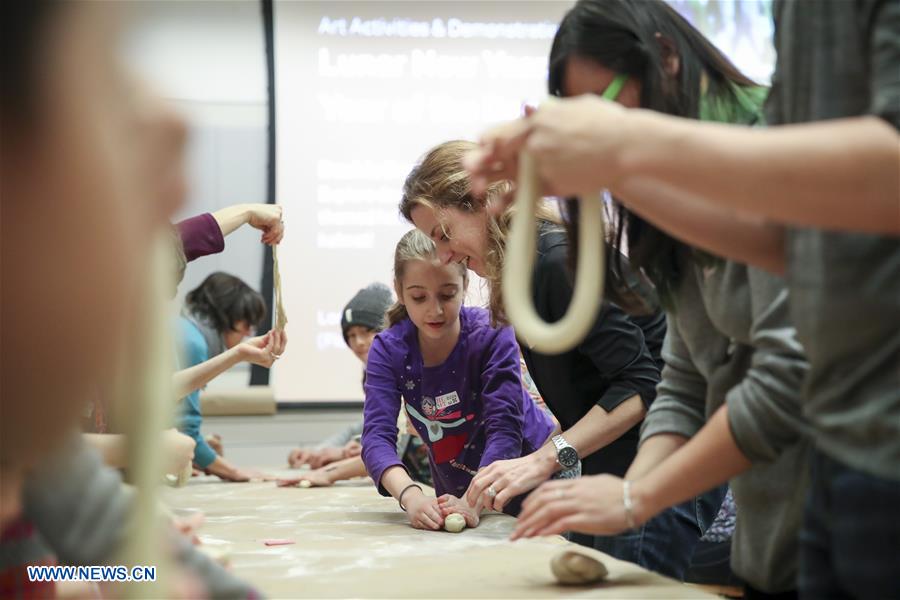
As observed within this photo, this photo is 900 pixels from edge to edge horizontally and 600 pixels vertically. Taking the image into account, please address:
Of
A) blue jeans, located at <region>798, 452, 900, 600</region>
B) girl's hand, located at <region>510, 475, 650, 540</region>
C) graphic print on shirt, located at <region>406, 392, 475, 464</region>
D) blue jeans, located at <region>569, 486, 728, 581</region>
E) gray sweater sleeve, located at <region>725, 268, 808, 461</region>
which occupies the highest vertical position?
gray sweater sleeve, located at <region>725, 268, 808, 461</region>

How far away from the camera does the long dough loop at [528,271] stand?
737 mm

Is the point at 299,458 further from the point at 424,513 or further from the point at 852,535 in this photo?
the point at 852,535

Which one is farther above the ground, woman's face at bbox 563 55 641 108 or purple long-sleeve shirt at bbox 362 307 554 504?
woman's face at bbox 563 55 641 108

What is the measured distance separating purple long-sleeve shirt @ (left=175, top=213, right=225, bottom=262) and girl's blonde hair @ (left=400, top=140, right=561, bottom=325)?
54 centimetres

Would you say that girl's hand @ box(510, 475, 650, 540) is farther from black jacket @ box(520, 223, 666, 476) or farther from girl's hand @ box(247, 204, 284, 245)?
girl's hand @ box(247, 204, 284, 245)

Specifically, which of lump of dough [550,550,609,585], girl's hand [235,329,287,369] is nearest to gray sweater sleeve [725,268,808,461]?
lump of dough [550,550,609,585]

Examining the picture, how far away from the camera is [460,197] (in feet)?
5.98

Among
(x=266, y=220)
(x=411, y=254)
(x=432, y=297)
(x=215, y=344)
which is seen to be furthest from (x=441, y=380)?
(x=215, y=344)

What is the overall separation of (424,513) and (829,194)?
3.83 ft

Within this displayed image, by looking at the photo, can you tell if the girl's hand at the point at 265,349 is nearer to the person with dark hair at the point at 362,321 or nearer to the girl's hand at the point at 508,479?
the girl's hand at the point at 508,479

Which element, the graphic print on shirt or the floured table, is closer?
the floured table

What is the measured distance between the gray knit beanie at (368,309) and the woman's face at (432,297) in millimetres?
1342

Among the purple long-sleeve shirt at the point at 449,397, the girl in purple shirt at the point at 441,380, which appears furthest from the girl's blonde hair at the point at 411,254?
the purple long-sleeve shirt at the point at 449,397

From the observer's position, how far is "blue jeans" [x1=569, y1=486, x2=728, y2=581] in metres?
1.47
